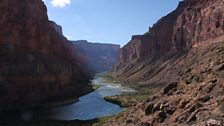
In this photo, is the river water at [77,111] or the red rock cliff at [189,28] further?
the red rock cliff at [189,28]

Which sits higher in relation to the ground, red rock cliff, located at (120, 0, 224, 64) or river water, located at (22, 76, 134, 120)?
red rock cliff, located at (120, 0, 224, 64)

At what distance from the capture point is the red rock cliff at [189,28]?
381 feet

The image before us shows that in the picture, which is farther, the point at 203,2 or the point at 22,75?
the point at 203,2

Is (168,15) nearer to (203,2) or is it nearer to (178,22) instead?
(178,22)

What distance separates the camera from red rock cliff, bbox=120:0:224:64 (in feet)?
381

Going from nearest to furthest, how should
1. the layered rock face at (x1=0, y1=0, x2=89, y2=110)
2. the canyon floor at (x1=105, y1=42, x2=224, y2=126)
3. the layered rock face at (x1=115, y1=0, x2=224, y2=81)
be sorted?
the canyon floor at (x1=105, y1=42, x2=224, y2=126) → the layered rock face at (x1=0, y1=0, x2=89, y2=110) → the layered rock face at (x1=115, y1=0, x2=224, y2=81)

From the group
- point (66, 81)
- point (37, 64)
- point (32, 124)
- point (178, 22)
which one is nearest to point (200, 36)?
point (178, 22)

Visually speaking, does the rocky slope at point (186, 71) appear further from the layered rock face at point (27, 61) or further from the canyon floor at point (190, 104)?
the layered rock face at point (27, 61)

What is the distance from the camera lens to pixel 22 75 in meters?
90.6

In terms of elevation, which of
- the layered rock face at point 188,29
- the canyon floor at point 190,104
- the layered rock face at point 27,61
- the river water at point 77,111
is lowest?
the river water at point 77,111

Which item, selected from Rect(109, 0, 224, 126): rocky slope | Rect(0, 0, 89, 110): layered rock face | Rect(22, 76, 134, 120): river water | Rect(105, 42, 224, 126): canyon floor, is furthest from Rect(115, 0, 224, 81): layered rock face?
Rect(105, 42, 224, 126): canyon floor

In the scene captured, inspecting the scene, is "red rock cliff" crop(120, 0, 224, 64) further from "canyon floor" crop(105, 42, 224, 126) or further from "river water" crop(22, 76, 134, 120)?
"canyon floor" crop(105, 42, 224, 126)

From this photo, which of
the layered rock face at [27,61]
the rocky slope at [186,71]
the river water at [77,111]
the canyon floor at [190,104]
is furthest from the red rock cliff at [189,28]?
the canyon floor at [190,104]

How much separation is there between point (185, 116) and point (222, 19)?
89.3 m
